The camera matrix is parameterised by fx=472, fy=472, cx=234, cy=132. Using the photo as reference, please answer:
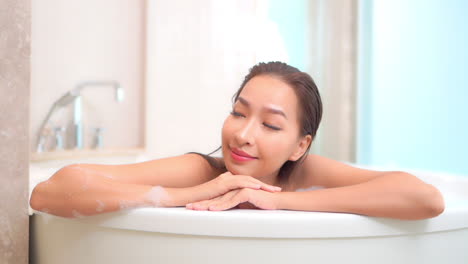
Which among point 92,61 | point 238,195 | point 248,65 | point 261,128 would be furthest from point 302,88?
point 248,65

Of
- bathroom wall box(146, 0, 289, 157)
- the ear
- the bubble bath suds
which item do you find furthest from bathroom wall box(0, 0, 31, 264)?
bathroom wall box(146, 0, 289, 157)

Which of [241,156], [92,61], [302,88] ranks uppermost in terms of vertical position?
[92,61]

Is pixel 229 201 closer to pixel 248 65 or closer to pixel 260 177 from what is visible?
pixel 260 177

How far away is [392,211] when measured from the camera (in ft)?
3.15

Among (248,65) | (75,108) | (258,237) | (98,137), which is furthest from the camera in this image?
(248,65)

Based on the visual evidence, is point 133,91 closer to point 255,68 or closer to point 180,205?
point 255,68

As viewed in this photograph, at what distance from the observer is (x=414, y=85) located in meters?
2.78

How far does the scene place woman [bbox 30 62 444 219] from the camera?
37.9 inches

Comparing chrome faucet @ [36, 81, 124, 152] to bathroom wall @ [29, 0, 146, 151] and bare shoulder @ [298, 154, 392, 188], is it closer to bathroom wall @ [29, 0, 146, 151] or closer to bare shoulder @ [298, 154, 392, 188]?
bathroom wall @ [29, 0, 146, 151]

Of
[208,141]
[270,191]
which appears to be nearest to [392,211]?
[270,191]

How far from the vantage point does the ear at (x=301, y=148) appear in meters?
1.24

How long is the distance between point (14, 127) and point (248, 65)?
1.96 metres

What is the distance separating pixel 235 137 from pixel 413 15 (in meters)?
2.14

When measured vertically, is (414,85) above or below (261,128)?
above
